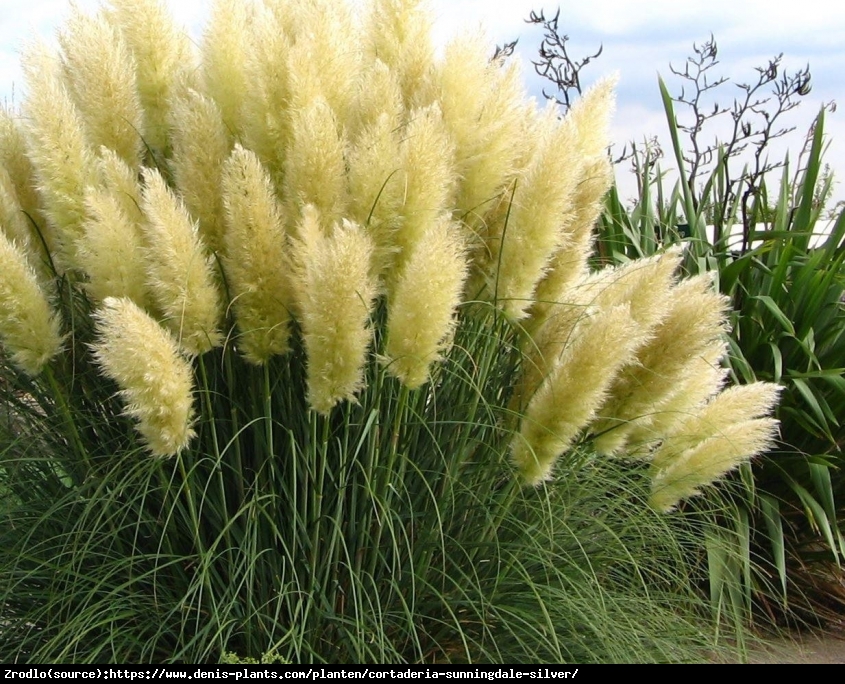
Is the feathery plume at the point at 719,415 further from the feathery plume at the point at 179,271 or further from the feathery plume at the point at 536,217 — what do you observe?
the feathery plume at the point at 179,271

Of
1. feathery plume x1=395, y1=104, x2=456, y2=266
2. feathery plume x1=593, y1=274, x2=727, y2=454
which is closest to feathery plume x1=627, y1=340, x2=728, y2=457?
feathery plume x1=593, y1=274, x2=727, y2=454

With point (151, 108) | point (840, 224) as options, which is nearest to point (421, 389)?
point (151, 108)

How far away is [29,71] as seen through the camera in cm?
278

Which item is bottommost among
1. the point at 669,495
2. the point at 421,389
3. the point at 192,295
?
the point at 669,495

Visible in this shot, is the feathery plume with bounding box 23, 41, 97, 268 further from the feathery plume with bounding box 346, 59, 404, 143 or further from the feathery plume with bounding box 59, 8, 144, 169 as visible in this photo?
the feathery plume with bounding box 346, 59, 404, 143

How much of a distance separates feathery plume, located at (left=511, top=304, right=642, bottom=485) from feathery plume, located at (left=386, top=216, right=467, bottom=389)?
297 mm

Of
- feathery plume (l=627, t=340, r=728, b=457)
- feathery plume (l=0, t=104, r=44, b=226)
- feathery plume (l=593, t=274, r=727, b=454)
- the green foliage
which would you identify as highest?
feathery plume (l=0, t=104, r=44, b=226)

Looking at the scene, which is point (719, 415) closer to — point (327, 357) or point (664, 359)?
point (664, 359)

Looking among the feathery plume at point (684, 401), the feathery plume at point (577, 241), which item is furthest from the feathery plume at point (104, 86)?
the feathery plume at point (684, 401)

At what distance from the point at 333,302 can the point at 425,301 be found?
21cm

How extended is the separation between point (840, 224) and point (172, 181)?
131 inches

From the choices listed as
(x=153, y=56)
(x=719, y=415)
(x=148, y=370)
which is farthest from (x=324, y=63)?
(x=719, y=415)

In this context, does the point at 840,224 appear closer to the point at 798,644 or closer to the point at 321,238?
the point at 798,644

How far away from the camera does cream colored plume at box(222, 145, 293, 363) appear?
2436 mm
